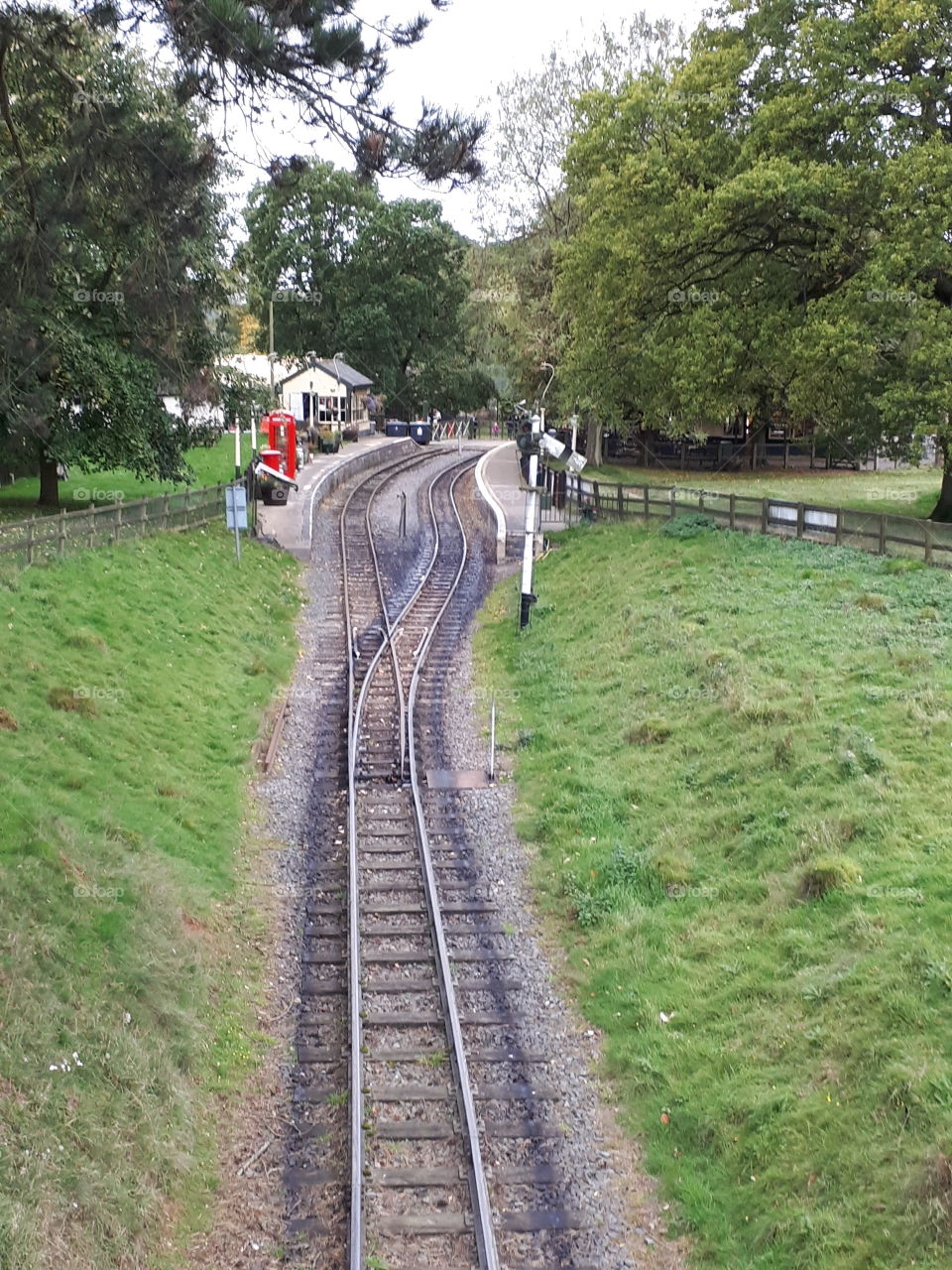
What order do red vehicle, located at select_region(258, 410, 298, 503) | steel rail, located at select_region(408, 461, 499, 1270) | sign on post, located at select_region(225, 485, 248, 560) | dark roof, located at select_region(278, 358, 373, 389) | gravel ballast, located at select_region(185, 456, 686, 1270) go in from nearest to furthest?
steel rail, located at select_region(408, 461, 499, 1270) < gravel ballast, located at select_region(185, 456, 686, 1270) < sign on post, located at select_region(225, 485, 248, 560) < red vehicle, located at select_region(258, 410, 298, 503) < dark roof, located at select_region(278, 358, 373, 389)

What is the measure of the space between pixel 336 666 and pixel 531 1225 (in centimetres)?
1536

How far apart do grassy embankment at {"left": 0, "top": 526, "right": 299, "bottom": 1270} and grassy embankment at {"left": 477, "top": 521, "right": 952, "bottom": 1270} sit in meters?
3.94

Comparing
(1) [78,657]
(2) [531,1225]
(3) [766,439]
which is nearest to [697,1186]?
(2) [531,1225]

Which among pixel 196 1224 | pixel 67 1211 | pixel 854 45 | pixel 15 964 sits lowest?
pixel 196 1224

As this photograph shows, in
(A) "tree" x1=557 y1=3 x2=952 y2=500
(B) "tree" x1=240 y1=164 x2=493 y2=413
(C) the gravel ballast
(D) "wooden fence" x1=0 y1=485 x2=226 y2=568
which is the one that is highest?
(B) "tree" x1=240 y1=164 x2=493 y2=413

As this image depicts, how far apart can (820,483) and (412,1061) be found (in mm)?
37251

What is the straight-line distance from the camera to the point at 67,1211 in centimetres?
764

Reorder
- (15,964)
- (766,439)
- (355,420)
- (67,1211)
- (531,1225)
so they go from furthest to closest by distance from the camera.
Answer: (355,420), (766,439), (15,964), (531,1225), (67,1211)

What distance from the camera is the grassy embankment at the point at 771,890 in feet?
26.7

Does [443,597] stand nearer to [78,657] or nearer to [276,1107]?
[78,657]

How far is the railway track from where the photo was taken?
8234 millimetres

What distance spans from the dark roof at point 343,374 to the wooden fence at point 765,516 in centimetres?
3253

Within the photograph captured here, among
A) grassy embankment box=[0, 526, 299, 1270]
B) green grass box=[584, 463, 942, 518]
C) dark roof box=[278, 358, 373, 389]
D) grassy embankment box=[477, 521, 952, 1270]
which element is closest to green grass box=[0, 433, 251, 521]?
grassy embankment box=[0, 526, 299, 1270]

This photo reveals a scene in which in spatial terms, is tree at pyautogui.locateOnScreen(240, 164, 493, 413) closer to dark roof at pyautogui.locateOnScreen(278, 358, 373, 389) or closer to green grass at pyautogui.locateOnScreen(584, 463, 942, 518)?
dark roof at pyautogui.locateOnScreen(278, 358, 373, 389)
